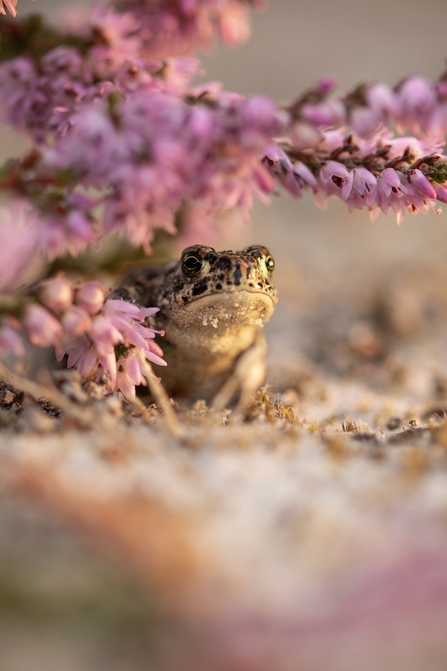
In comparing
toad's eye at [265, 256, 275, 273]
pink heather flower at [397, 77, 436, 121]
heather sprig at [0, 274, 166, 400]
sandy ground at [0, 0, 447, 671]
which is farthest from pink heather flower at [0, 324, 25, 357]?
pink heather flower at [397, 77, 436, 121]

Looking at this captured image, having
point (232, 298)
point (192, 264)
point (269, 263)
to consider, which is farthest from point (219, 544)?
point (269, 263)

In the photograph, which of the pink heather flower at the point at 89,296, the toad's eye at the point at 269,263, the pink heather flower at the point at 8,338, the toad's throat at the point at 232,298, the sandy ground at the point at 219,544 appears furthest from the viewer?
the toad's eye at the point at 269,263

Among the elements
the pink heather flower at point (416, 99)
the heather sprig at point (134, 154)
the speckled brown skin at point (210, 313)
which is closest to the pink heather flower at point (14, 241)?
the heather sprig at point (134, 154)

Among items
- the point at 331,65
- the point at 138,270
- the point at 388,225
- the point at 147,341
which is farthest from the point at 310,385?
the point at 331,65

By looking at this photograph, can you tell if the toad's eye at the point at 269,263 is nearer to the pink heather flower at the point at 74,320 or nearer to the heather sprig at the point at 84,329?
the heather sprig at the point at 84,329

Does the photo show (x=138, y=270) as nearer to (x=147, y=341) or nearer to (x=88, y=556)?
(x=147, y=341)

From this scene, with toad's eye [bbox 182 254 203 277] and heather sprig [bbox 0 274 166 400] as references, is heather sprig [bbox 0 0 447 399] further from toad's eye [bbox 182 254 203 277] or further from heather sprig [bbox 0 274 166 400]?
toad's eye [bbox 182 254 203 277]

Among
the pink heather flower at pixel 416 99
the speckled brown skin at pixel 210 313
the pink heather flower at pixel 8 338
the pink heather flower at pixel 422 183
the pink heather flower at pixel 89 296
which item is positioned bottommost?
the speckled brown skin at pixel 210 313
